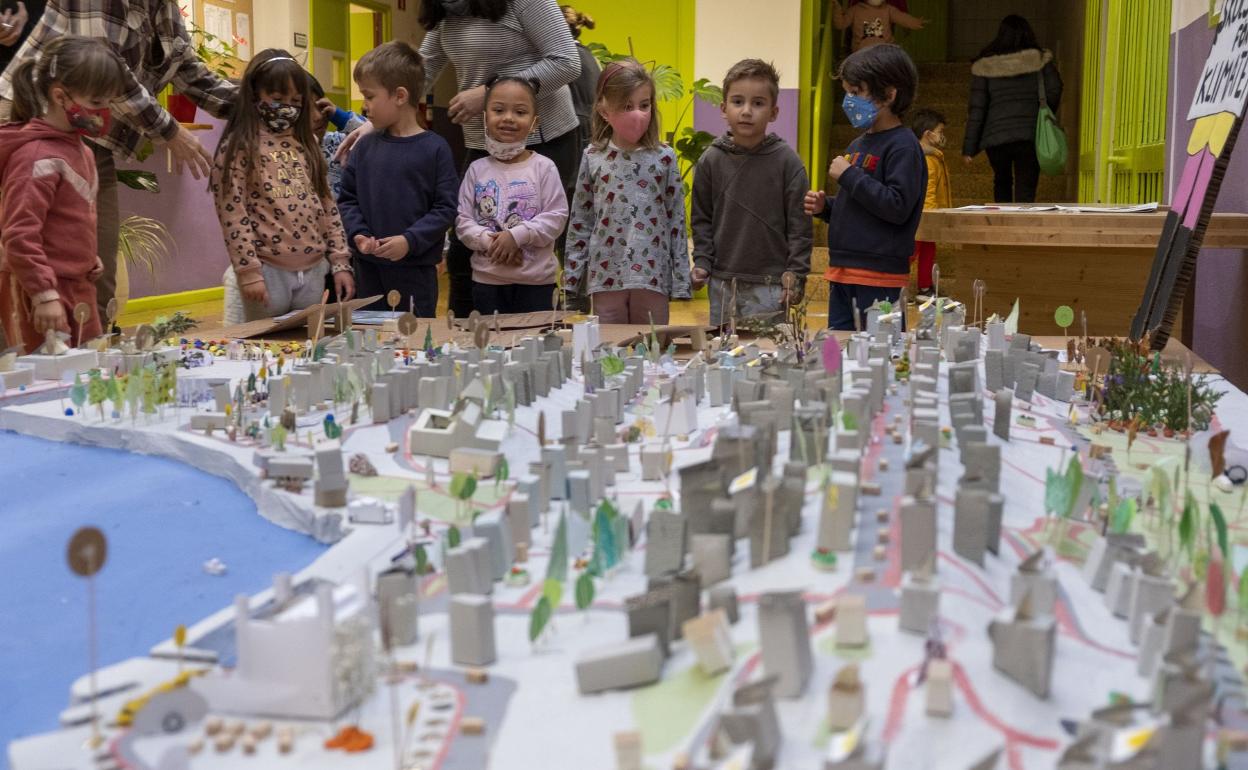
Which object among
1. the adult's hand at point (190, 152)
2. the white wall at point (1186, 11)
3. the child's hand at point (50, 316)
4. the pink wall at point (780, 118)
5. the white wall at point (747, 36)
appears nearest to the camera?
the child's hand at point (50, 316)

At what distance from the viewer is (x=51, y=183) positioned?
2.83 m

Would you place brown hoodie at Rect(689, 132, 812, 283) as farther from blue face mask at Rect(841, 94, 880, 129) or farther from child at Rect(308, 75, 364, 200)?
child at Rect(308, 75, 364, 200)

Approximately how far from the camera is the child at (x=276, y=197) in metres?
3.31

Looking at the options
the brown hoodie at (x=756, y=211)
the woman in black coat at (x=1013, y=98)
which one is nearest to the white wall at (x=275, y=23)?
the woman in black coat at (x=1013, y=98)

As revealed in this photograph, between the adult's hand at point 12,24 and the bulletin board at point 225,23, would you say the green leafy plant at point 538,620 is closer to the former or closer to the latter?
the adult's hand at point 12,24

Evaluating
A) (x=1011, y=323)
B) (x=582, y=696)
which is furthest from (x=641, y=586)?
(x=1011, y=323)

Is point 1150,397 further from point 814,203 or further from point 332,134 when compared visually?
point 332,134

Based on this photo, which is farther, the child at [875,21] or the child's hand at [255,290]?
the child at [875,21]

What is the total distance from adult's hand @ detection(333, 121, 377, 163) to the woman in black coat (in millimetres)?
4050

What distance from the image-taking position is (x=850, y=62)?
3.36 meters

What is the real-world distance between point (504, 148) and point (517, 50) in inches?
15.2

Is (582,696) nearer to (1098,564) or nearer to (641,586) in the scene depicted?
(641,586)

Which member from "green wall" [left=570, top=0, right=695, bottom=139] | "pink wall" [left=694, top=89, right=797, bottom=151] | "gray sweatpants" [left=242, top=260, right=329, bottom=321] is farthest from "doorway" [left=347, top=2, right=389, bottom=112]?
"gray sweatpants" [left=242, top=260, right=329, bottom=321]

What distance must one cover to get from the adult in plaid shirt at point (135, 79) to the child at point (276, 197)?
0.11 m
